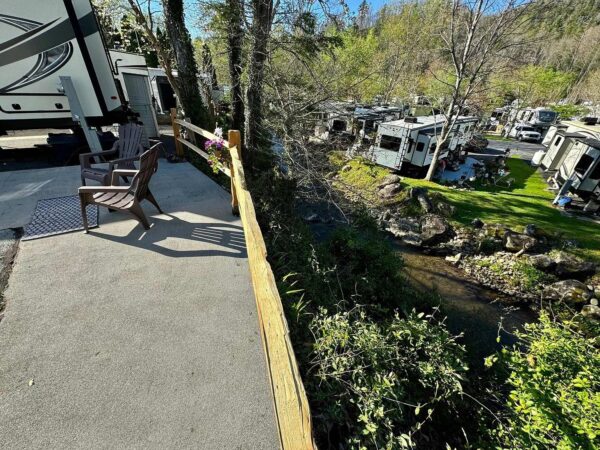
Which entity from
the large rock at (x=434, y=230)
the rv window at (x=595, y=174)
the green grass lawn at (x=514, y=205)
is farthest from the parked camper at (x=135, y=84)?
the rv window at (x=595, y=174)

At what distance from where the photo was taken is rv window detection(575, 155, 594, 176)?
35.0ft

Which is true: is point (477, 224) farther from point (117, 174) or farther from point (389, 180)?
point (117, 174)

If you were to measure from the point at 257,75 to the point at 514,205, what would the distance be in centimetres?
1222

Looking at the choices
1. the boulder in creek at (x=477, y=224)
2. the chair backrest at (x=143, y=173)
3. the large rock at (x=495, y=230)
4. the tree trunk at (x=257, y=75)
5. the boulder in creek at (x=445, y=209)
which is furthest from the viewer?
the boulder in creek at (x=445, y=209)

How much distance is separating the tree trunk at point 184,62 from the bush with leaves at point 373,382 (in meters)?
7.51

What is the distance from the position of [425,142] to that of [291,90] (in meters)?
9.79

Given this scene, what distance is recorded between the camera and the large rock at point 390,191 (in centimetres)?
1216

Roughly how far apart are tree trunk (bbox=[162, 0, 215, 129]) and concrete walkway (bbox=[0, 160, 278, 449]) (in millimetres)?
5439

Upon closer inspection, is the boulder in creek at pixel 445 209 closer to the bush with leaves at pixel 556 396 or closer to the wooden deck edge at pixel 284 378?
the bush with leaves at pixel 556 396

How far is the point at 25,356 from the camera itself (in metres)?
1.85

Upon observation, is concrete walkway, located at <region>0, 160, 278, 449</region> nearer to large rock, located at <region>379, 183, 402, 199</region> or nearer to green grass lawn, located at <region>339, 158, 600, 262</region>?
large rock, located at <region>379, 183, 402, 199</region>

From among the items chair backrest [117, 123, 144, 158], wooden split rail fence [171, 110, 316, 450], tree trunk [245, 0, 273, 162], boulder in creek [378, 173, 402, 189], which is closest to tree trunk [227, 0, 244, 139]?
tree trunk [245, 0, 273, 162]

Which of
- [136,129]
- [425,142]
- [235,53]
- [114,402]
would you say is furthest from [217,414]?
[425,142]

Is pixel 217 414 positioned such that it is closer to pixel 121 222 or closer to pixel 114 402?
pixel 114 402
